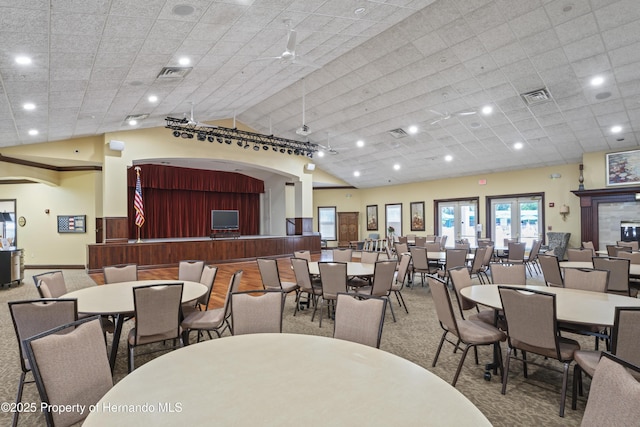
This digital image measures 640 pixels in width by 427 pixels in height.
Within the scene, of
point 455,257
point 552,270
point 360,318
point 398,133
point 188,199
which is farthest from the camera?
point 188,199

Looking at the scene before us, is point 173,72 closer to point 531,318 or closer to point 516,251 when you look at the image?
point 531,318

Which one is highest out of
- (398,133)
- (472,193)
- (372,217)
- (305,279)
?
(398,133)

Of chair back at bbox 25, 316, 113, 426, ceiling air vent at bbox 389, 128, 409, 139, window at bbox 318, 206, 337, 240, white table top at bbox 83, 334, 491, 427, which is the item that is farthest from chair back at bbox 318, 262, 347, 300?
window at bbox 318, 206, 337, 240

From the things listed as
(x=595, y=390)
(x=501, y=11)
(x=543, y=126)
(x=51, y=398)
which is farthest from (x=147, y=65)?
(x=543, y=126)

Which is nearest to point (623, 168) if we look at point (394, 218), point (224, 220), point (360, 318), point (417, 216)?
point (417, 216)

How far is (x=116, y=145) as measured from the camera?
9.27m

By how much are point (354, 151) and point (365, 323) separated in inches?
422

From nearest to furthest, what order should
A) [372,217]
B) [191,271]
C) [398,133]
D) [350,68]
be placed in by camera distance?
[191,271], [350,68], [398,133], [372,217]

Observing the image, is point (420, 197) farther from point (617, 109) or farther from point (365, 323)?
point (365, 323)

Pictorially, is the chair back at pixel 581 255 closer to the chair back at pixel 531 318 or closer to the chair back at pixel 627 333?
the chair back at pixel 531 318

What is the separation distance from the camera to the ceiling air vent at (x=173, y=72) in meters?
5.62

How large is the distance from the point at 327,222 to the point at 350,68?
10611mm

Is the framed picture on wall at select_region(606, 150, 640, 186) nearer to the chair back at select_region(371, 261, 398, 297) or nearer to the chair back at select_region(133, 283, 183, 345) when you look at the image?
the chair back at select_region(371, 261, 398, 297)

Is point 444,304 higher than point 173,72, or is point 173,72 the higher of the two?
point 173,72
